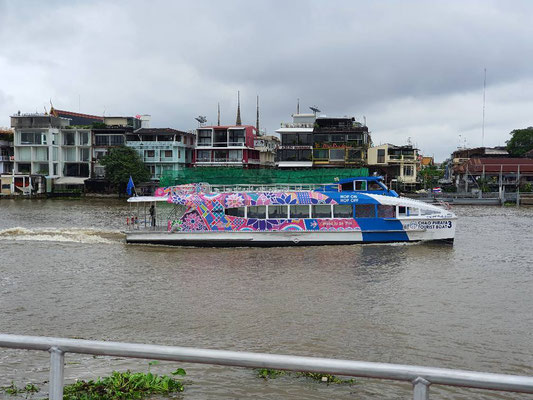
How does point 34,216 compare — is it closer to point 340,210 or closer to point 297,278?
point 340,210

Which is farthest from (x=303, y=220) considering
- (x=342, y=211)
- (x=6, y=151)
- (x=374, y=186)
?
(x=6, y=151)

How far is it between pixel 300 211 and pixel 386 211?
4221mm

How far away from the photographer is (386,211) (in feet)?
83.9

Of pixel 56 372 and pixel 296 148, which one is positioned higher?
pixel 296 148

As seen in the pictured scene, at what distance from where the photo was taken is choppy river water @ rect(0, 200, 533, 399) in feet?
31.3

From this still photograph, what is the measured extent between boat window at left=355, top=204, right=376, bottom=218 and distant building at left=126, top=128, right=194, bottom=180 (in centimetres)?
4535

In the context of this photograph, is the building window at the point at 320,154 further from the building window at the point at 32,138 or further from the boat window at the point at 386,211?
the boat window at the point at 386,211

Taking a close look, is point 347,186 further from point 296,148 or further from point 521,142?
point 521,142

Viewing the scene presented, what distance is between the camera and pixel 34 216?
41312 mm

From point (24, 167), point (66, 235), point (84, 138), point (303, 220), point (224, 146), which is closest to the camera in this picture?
point (303, 220)

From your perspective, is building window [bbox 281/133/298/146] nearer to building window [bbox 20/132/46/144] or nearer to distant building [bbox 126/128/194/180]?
distant building [bbox 126/128/194/180]

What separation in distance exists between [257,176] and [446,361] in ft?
150

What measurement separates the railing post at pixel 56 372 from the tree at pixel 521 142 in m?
94.2

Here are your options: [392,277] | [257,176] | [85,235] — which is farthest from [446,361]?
[257,176]
